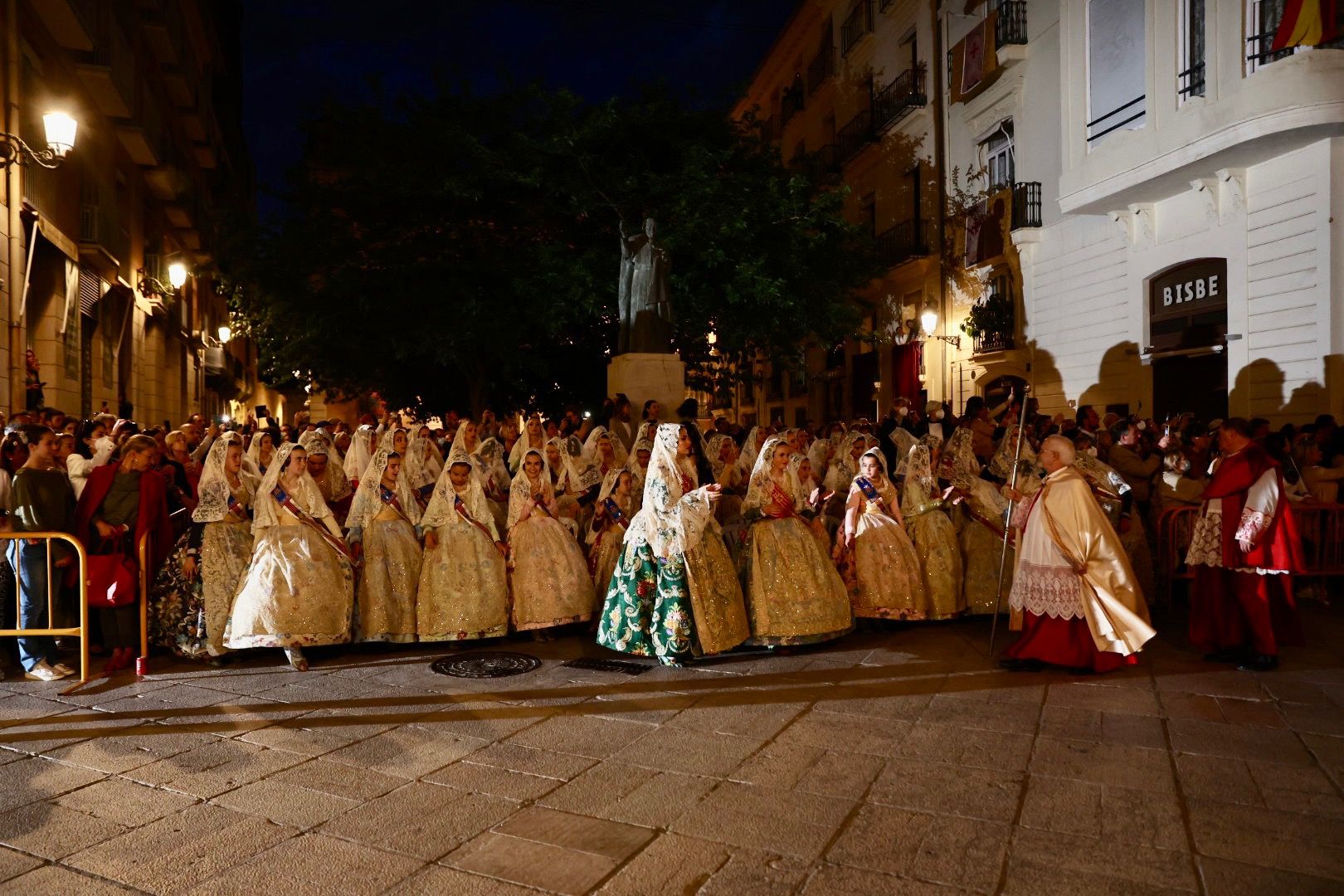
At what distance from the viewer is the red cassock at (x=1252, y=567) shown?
6539 mm

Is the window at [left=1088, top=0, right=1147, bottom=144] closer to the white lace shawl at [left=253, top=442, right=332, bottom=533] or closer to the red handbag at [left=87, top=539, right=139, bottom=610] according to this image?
the white lace shawl at [left=253, top=442, right=332, bottom=533]

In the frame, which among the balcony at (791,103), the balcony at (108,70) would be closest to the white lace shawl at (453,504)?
the balcony at (108,70)

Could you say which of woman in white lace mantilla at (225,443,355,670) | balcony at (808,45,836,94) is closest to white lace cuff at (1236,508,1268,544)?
woman in white lace mantilla at (225,443,355,670)

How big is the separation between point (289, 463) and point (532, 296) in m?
10.5

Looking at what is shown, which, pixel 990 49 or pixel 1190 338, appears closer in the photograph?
pixel 1190 338

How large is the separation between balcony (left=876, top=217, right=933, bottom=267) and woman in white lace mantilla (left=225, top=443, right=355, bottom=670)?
18.7 m

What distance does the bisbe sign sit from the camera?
14305 mm

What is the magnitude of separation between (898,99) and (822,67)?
6764 mm

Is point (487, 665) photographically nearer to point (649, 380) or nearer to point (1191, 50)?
point (649, 380)

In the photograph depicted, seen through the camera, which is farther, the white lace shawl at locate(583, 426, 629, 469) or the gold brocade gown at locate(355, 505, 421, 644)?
the white lace shawl at locate(583, 426, 629, 469)

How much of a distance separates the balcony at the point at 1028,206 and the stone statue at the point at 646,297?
9339 millimetres

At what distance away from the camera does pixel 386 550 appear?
7520mm

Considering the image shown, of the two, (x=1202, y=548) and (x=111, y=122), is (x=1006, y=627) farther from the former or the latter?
(x=111, y=122)

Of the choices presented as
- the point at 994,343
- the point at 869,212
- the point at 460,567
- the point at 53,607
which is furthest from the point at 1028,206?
the point at 53,607
